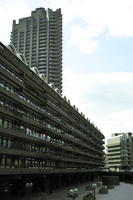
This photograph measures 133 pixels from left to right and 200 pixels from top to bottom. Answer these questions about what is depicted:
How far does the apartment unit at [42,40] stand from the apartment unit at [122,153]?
5689 centimetres

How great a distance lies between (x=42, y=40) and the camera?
174m

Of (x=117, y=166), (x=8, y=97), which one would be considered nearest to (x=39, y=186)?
(x=8, y=97)

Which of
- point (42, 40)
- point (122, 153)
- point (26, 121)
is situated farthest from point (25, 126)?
point (122, 153)

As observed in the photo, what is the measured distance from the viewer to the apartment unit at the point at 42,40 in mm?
166000

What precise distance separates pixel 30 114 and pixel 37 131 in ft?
16.2

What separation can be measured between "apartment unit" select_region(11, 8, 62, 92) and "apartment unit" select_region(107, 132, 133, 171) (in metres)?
56.9

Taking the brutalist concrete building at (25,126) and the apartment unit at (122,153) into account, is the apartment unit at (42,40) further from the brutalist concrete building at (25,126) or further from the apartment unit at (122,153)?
the brutalist concrete building at (25,126)

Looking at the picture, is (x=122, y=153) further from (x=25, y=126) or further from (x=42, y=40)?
(x=25, y=126)

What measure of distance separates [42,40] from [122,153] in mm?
83417

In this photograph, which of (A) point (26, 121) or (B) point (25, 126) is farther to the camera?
(B) point (25, 126)

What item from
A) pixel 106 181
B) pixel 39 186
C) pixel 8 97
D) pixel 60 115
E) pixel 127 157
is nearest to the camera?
pixel 8 97

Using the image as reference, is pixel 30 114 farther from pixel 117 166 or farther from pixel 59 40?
pixel 117 166

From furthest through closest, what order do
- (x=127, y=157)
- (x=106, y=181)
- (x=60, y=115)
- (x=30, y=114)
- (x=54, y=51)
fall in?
(x=127, y=157), (x=54, y=51), (x=106, y=181), (x=60, y=115), (x=30, y=114)

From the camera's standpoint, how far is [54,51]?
171875mm
